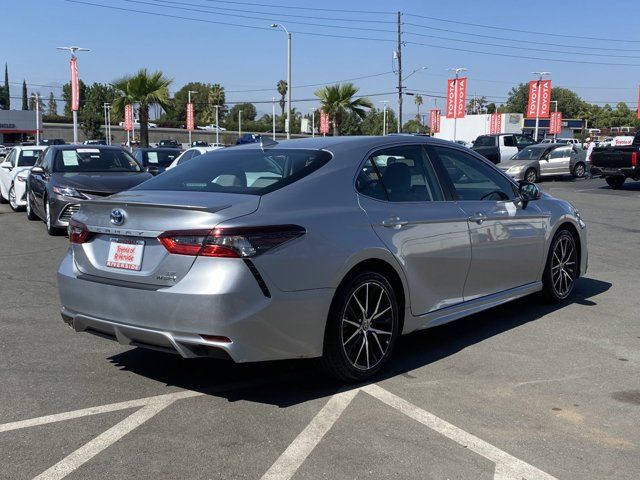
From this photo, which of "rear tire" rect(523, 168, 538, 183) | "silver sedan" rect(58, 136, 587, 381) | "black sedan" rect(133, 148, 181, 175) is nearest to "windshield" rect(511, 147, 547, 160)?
"rear tire" rect(523, 168, 538, 183)

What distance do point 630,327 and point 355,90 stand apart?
120ft

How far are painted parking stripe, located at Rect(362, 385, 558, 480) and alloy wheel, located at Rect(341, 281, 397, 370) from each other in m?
0.22

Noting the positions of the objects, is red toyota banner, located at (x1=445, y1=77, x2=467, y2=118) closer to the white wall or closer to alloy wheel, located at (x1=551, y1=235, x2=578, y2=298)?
the white wall

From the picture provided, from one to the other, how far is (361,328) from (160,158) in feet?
48.9

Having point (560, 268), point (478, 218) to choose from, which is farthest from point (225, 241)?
point (560, 268)

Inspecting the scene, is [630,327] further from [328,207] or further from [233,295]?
[233,295]

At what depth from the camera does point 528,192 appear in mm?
6039

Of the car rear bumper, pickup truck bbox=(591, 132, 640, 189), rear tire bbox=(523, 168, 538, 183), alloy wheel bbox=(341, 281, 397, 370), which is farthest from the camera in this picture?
rear tire bbox=(523, 168, 538, 183)

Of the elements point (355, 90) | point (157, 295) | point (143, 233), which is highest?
point (355, 90)

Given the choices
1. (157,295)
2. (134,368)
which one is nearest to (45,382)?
(134,368)

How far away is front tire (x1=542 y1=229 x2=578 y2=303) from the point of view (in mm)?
6398

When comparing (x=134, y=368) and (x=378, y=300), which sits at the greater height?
(x=378, y=300)

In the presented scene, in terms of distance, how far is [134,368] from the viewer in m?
4.79

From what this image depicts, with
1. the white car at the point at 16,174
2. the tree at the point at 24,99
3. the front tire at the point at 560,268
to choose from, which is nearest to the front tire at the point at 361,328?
the front tire at the point at 560,268
